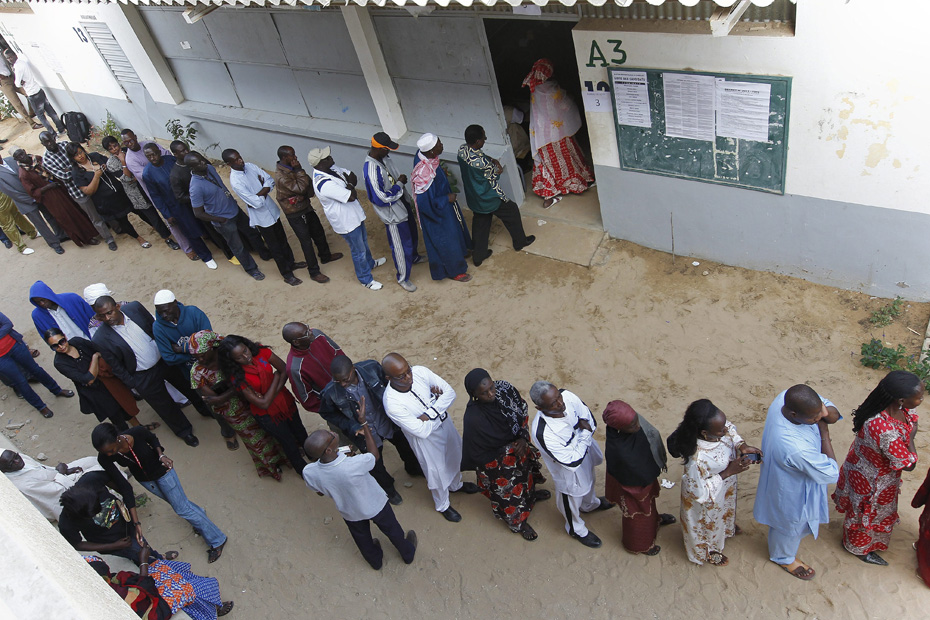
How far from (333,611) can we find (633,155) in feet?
15.4

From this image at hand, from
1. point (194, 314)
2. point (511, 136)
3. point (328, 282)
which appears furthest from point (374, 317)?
point (511, 136)

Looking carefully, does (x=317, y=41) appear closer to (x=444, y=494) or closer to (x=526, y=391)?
(x=526, y=391)

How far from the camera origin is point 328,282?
7.76 m

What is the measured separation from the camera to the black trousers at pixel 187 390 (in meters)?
5.80

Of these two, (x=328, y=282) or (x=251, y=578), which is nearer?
(x=251, y=578)

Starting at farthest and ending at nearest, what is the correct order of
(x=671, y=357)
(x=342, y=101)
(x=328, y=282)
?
(x=342, y=101) → (x=328, y=282) → (x=671, y=357)

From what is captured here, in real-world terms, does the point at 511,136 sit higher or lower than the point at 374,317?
higher

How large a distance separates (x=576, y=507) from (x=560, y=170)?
14.5ft

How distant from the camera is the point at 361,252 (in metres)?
7.27

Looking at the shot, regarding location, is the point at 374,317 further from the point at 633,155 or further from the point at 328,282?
the point at 633,155

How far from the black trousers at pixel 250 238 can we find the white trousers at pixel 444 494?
4.24m

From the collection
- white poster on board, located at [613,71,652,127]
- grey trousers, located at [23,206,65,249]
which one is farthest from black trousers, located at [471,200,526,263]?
grey trousers, located at [23,206,65,249]

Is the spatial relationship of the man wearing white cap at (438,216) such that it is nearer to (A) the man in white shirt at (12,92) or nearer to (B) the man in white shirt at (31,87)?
(B) the man in white shirt at (31,87)

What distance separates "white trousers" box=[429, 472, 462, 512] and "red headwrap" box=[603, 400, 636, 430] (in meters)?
1.69
